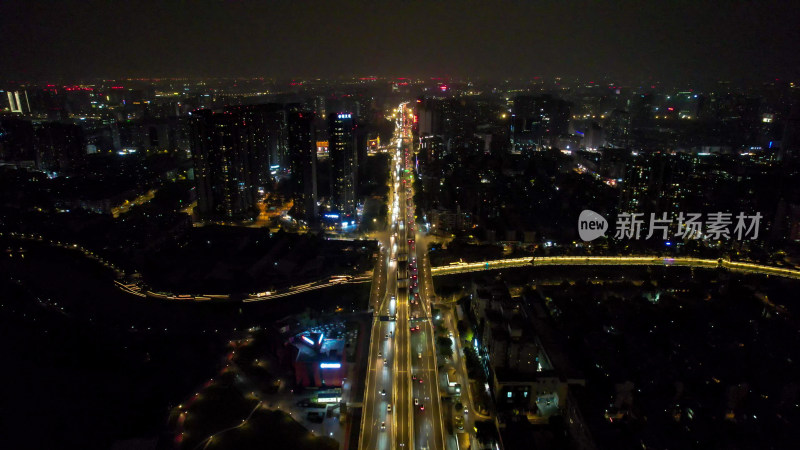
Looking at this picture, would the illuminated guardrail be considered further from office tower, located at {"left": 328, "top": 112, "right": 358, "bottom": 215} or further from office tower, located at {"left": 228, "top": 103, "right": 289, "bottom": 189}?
office tower, located at {"left": 228, "top": 103, "right": 289, "bottom": 189}

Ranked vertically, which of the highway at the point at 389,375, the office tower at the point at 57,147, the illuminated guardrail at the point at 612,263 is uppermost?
the office tower at the point at 57,147

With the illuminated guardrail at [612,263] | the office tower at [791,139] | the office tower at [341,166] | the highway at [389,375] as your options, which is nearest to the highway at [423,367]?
the highway at [389,375]

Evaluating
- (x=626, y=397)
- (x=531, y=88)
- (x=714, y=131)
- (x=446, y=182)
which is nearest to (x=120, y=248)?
(x=446, y=182)

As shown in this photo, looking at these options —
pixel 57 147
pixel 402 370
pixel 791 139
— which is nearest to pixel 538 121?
pixel 791 139

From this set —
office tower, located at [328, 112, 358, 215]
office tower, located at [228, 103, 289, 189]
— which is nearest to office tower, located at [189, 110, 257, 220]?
office tower, located at [228, 103, 289, 189]

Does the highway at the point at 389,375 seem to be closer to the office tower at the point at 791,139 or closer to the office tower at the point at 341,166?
the office tower at the point at 341,166

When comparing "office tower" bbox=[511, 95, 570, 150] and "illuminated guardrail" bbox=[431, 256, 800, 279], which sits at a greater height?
"office tower" bbox=[511, 95, 570, 150]
